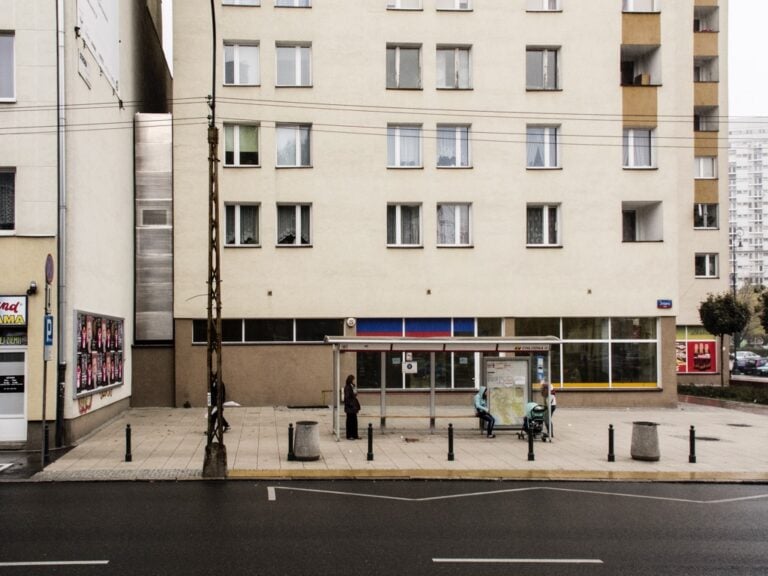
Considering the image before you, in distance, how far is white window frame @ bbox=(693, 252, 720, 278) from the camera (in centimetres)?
4409

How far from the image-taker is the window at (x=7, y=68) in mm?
18344

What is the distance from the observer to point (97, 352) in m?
20.9

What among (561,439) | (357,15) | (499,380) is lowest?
(561,439)

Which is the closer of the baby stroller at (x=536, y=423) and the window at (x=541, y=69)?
the baby stroller at (x=536, y=423)

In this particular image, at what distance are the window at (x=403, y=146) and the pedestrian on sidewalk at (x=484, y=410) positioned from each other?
1040 centimetres

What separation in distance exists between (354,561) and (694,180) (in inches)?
1562

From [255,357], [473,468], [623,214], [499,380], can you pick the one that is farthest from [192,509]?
[623,214]

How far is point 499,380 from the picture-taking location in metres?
20.2

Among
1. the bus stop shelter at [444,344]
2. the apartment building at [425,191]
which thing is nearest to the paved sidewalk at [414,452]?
the bus stop shelter at [444,344]

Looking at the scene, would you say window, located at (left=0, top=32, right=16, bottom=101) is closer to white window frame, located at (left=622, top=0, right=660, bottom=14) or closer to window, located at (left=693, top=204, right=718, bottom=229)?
white window frame, located at (left=622, top=0, right=660, bottom=14)

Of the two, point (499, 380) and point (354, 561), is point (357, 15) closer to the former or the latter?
point (499, 380)

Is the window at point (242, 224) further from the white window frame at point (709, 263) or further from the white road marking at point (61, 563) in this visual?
the white window frame at point (709, 263)

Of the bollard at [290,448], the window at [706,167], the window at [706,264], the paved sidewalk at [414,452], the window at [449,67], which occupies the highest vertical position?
the window at [449,67]

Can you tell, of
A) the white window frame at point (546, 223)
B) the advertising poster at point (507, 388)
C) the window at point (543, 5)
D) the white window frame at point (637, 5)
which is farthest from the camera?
the white window frame at point (637, 5)
